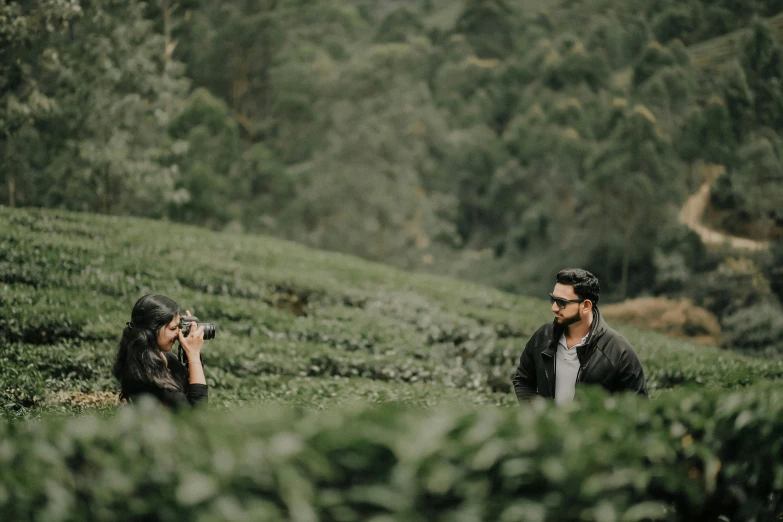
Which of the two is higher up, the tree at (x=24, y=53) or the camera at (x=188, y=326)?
the tree at (x=24, y=53)

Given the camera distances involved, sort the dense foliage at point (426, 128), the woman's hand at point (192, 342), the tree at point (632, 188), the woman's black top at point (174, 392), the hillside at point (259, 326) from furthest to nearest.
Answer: the tree at point (632, 188) → the dense foliage at point (426, 128) → the hillside at point (259, 326) → the woman's hand at point (192, 342) → the woman's black top at point (174, 392)

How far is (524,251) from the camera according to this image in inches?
1364

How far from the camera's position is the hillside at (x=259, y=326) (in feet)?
30.1

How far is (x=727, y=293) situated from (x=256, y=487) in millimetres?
22372

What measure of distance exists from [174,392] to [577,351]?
273cm

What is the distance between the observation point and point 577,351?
4.96 meters

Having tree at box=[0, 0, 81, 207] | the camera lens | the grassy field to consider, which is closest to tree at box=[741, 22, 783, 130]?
the grassy field

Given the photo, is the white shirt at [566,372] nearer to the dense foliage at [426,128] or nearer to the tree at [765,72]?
the dense foliage at [426,128]

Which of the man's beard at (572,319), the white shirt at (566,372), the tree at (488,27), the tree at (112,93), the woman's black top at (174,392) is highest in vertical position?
the tree at (488,27)

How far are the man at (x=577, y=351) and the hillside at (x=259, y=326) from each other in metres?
1.93

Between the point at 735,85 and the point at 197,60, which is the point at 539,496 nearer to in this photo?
the point at 735,85

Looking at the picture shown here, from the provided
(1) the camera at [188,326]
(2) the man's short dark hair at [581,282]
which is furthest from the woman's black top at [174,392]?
(2) the man's short dark hair at [581,282]

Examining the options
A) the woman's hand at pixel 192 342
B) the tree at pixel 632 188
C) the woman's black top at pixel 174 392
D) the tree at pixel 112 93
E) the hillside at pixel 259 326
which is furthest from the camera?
the tree at pixel 632 188

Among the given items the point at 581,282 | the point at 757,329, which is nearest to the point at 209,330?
the point at 581,282
